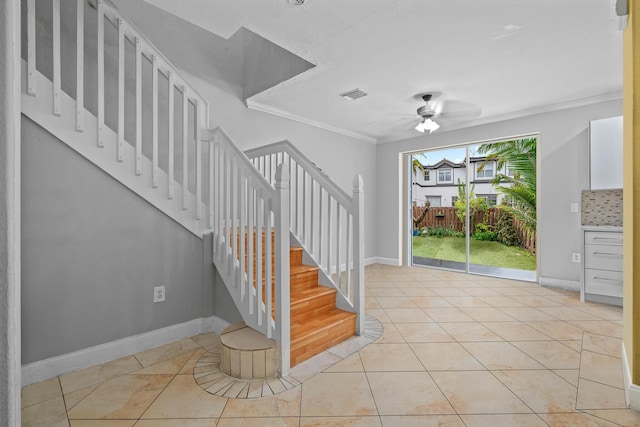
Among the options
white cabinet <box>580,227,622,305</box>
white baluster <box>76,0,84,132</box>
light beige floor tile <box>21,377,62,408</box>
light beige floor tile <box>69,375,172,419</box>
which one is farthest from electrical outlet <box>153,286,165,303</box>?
white cabinet <box>580,227,622,305</box>

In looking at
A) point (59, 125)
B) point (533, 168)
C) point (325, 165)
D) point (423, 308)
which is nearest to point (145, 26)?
point (59, 125)

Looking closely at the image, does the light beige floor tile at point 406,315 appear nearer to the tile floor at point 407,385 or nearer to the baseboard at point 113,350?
the tile floor at point 407,385

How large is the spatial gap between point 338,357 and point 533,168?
159 inches

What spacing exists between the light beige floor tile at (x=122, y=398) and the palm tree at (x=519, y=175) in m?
4.84

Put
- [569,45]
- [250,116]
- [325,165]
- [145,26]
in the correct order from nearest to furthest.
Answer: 1. [569,45]
2. [145,26]
3. [250,116]
4. [325,165]

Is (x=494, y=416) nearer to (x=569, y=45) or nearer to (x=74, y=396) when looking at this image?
(x=74, y=396)

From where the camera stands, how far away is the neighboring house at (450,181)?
15.1 ft

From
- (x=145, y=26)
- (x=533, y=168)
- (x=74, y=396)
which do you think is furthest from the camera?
(x=533, y=168)

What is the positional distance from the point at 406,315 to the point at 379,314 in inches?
10.5

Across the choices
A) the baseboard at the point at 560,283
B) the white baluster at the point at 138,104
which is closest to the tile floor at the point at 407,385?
the baseboard at the point at 560,283

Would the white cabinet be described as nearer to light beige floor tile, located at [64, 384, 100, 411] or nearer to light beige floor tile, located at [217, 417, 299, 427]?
light beige floor tile, located at [217, 417, 299, 427]

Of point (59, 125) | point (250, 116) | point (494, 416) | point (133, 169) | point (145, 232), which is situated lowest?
point (494, 416)

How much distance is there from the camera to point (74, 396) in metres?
1.69

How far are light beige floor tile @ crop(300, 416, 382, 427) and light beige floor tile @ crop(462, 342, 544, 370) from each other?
39.6 inches
